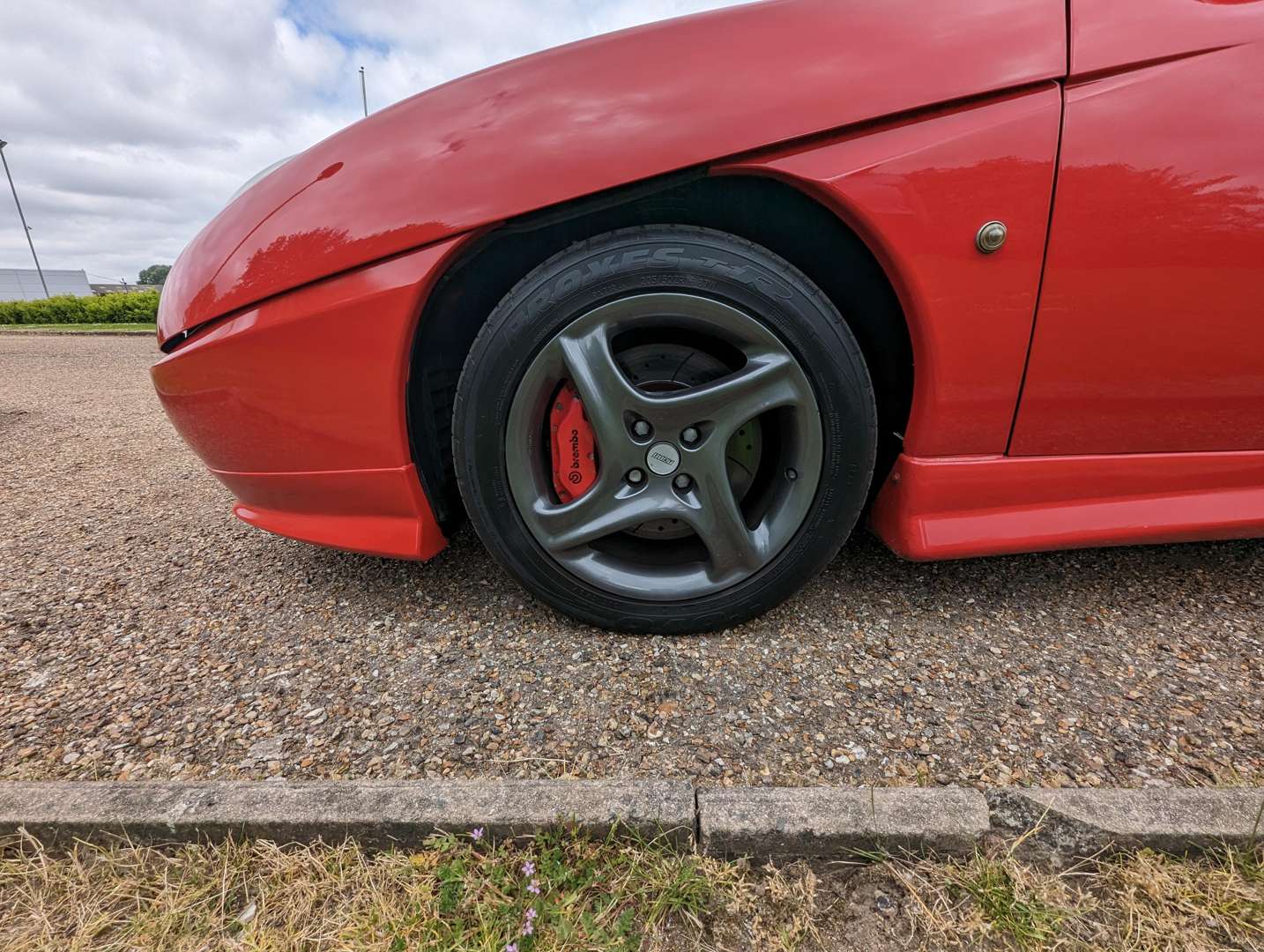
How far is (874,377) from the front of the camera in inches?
58.6

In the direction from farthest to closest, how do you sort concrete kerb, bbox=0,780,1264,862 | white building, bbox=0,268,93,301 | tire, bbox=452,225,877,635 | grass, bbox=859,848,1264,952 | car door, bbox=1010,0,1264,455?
white building, bbox=0,268,93,301 → tire, bbox=452,225,877,635 → car door, bbox=1010,0,1264,455 → concrete kerb, bbox=0,780,1264,862 → grass, bbox=859,848,1264,952

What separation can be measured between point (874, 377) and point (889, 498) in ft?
0.97

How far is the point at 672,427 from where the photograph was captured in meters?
1.36

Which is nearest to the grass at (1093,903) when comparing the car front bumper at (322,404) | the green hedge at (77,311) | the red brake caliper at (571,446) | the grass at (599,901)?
the grass at (599,901)

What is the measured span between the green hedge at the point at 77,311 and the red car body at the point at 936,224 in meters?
22.0

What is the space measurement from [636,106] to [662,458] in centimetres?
73

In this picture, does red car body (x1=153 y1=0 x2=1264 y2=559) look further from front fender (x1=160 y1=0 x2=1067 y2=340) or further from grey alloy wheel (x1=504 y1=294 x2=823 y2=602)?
grey alloy wheel (x1=504 y1=294 x2=823 y2=602)

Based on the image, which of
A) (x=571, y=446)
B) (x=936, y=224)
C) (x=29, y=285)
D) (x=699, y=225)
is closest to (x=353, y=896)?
(x=571, y=446)

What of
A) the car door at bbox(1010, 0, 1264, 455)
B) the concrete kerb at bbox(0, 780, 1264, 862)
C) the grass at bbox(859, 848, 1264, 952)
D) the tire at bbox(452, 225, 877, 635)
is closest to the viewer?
the grass at bbox(859, 848, 1264, 952)

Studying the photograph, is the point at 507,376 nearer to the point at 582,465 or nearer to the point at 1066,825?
the point at 582,465

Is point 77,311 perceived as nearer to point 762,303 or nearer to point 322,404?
point 322,404

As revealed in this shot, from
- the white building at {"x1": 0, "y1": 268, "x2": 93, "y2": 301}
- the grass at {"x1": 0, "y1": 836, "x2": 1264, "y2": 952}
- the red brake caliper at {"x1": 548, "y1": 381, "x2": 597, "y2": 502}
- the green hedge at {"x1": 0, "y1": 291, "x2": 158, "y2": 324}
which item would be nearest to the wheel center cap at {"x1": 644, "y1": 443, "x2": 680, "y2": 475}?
the red brake caliper at {"x1": 548, "y1": 381, "x2": 597, "y2": 502}

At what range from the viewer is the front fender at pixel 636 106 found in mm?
1174

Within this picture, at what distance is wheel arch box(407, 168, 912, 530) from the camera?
1324 mm
